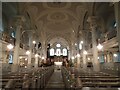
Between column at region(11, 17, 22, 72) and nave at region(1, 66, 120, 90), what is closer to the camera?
nave at region(1, 66, 120, 90)

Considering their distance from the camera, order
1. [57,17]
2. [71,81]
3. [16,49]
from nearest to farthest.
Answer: [71,81]
[16,49]
[57,17]

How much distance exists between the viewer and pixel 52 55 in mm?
48656

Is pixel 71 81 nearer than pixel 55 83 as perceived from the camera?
Yes

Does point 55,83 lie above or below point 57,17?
below

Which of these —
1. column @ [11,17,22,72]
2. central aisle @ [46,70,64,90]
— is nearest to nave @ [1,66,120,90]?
central aisle @ [46,70,64,90]

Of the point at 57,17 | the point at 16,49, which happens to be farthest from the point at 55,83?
the point at 57,17

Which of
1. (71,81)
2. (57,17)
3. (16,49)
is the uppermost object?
(57,17)

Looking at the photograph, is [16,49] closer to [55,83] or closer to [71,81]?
[55,83]

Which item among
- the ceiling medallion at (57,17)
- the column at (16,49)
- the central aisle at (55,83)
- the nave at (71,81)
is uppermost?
the ceiling medallion at (57,17)

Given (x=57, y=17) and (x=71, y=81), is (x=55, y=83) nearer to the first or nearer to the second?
(x=71, y=81)

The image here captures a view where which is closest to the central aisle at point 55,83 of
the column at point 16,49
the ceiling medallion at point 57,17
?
the column at point 16,49

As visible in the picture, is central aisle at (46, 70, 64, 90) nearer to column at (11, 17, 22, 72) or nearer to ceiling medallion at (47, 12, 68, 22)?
column at (11, 17, 22, 72)

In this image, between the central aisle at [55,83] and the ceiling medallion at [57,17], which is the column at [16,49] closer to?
the central aisle at [55,83]

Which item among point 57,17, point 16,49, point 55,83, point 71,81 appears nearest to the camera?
point 71,81
